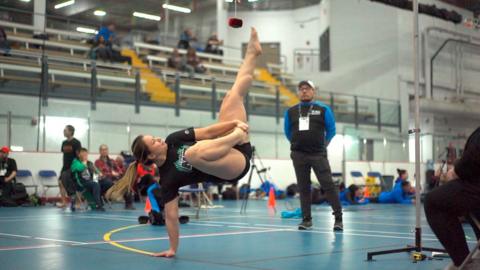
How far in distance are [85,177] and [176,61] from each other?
9.81 meters

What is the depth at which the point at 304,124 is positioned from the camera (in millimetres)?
7484

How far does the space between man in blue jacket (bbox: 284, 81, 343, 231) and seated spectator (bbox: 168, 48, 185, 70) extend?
13989mm

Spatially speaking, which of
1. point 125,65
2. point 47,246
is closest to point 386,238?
point 47,246

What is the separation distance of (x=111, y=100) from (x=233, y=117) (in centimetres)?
1186

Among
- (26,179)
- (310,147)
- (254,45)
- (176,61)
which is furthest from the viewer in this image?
(176,61)

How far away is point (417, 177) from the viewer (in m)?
4.80

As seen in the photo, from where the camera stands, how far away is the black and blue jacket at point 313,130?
7.37 meters

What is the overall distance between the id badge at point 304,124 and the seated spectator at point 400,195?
9.16 m

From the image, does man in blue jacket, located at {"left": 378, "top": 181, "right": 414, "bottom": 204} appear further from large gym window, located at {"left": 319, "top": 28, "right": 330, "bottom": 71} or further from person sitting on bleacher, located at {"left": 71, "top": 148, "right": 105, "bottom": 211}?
large gym window, located at {"left": 319, "top": 28, "right": 330, "bottom": 71}

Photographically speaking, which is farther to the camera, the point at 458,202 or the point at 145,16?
the point at 145,16

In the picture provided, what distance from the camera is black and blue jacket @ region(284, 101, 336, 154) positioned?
7.37 meters

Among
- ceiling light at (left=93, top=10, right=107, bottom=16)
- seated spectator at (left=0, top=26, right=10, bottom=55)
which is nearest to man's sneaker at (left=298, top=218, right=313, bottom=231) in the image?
ceiling light at (left=93, top=10, right=107, bottom=16)

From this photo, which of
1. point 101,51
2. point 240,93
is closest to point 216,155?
point 240,93

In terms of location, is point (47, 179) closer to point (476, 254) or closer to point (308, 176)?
point (308, 176)
